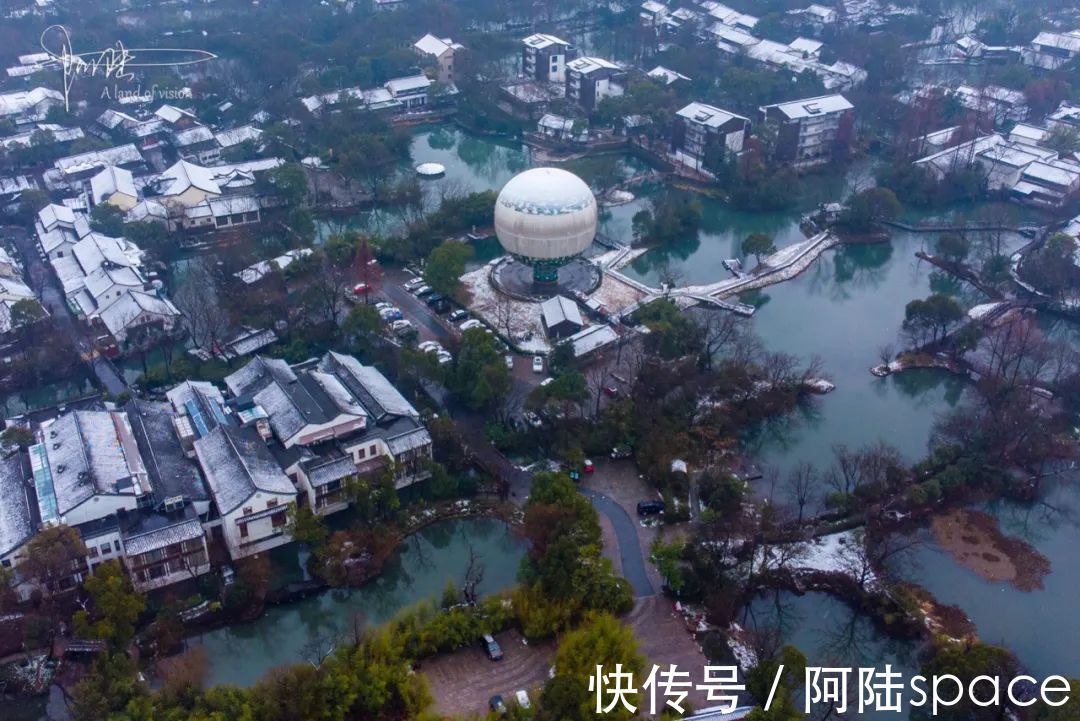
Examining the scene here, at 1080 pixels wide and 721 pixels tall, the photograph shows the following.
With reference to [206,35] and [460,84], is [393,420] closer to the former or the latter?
[460,84]

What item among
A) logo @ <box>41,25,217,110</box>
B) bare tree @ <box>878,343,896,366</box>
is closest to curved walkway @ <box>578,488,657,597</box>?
bare tree @ <box>878,343,896,366</box>

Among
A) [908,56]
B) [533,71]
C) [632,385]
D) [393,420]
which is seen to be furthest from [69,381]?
[908,56]

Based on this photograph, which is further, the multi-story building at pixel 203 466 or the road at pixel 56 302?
the road at pixel 56 302

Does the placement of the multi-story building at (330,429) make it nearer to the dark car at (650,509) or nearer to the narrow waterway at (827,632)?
the dark car at (650,509)

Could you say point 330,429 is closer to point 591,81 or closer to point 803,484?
point 803,484

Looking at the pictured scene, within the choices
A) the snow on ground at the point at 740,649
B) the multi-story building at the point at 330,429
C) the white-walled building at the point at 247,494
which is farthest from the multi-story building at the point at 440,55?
the snow on ground at the point at 740,649

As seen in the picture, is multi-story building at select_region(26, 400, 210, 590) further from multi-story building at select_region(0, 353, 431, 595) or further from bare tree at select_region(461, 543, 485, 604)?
bare tree at select_region(461, 543, 485, 604)
